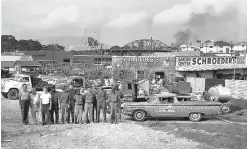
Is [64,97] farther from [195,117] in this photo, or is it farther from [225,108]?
[225,108]

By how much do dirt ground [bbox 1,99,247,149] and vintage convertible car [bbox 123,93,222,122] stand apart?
0.70 m

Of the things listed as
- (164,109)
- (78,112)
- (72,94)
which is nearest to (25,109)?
(72,94)

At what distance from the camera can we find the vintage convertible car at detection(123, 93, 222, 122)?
15.2 meters

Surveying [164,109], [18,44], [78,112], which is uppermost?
[18,44]

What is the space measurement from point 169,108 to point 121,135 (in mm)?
4153

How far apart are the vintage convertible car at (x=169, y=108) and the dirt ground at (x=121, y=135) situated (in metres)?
0.70

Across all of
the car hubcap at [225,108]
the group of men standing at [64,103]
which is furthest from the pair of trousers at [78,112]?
the car hubcap at [225,108]

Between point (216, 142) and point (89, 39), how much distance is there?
305 ft

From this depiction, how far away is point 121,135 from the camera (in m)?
11.7

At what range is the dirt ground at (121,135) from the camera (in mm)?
10320

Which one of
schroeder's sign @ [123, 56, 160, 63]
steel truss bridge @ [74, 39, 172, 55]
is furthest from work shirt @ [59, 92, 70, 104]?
steel truss bridge @ [74, 39, 172, 55]

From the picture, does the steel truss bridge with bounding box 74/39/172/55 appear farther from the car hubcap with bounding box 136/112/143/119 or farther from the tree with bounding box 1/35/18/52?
the car hubcap with bounding box 136/112/143/119

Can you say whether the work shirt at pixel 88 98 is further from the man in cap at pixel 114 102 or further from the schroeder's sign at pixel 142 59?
the schroeder's sign at pixel 142 59

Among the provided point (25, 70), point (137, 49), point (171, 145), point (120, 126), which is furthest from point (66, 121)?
point (137, 49)
